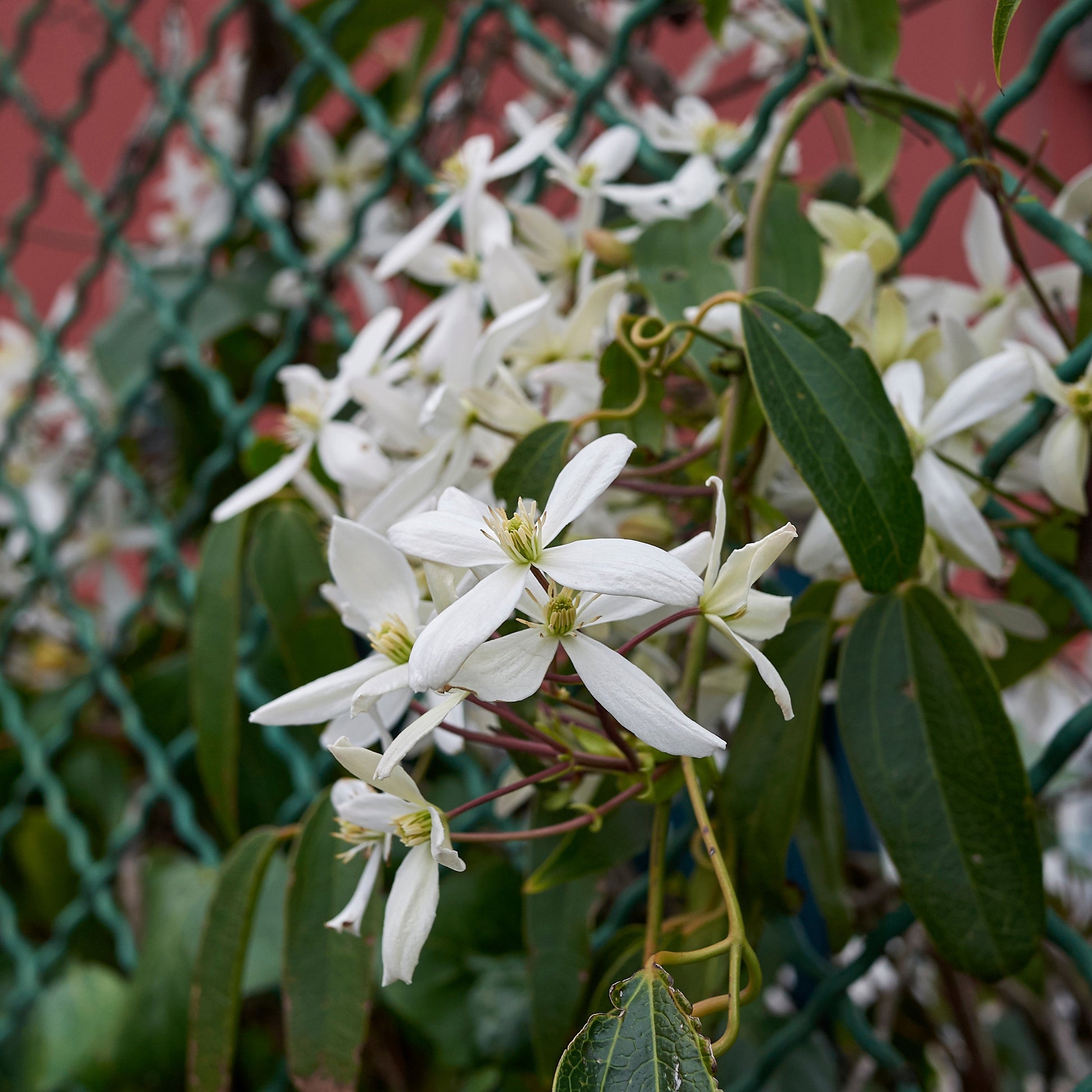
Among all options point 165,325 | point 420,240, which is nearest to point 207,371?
point 165,325

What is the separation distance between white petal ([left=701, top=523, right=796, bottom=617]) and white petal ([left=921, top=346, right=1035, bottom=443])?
131mm

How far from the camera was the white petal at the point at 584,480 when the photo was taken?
0.87 ft

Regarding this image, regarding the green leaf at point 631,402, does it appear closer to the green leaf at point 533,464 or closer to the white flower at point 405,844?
the green leaf at point 533,464

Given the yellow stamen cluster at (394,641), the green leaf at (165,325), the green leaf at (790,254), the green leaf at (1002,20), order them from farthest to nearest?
the green leaf at (165,325), the green leaf at (790,254), the yellow stamen cluster at (394,641), the green leaf at (1002,20)

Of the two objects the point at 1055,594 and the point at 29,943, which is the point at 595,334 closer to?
the point at 1055,594

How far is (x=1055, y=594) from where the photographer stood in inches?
17.4

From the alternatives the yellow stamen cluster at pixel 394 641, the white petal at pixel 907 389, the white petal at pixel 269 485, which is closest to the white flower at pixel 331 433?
the white petal at pixel 269 485

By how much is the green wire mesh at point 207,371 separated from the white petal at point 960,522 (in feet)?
0.18

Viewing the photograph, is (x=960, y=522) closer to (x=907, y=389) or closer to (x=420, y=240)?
(x=907, y=389)

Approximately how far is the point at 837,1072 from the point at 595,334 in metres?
0.45

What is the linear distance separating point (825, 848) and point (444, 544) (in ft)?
0.91

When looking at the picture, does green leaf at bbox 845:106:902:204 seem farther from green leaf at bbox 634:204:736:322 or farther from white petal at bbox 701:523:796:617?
white petal at bbox 701:523:796:617

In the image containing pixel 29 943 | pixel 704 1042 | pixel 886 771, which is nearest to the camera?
pixel 704 1042

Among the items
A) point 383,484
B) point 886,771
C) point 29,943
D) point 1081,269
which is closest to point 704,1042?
point 886,771
